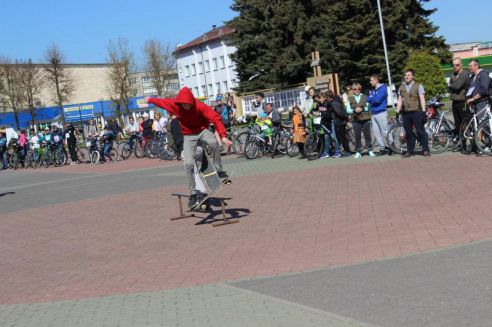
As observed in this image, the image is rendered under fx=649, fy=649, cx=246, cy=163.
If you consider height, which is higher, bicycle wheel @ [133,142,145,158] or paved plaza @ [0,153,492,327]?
bicycle wheel @ [133,142,145,158]

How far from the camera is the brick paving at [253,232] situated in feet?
21.7

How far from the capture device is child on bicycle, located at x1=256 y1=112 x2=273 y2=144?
19266mm

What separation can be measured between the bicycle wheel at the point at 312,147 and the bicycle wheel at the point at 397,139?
2.28 meters

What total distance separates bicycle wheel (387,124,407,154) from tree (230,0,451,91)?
34.6 meters

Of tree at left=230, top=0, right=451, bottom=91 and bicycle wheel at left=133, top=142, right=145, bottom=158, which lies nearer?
bicycle wheel at left=133, top=142, right=145, bottom=158

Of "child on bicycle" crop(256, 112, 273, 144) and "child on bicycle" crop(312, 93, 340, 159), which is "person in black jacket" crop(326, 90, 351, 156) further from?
"child on bicycle" crop(256, 112, 273, 144)

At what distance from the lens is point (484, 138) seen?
1306 cm

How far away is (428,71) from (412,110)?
35.3 meters

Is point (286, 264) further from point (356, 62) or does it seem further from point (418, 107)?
point (356, 62)

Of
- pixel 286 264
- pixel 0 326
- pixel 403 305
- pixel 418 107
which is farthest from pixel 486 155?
pixel 0 326

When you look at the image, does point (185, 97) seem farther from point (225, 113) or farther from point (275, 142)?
point (225, 113)

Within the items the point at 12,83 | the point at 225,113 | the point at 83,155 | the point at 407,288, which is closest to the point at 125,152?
the point at 83,155

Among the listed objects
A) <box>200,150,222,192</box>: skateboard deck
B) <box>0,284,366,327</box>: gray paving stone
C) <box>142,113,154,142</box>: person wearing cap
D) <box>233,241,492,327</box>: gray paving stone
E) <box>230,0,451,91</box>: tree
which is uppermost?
<box>230,0,451,91</box>: tree

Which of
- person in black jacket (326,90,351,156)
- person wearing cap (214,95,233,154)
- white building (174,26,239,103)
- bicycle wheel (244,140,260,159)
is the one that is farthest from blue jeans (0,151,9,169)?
white building (174,26,239,103)
